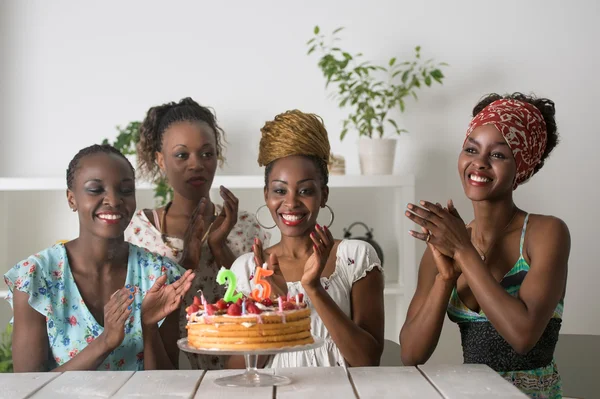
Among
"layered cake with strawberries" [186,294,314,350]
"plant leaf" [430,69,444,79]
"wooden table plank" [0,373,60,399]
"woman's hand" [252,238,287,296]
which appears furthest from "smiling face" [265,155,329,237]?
"plant leaf" [430,69,444,79]

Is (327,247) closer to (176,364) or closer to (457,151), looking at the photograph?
(176,364)

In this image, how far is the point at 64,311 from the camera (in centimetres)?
253

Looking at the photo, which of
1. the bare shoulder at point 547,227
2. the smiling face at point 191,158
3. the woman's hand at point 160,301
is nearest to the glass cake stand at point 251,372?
the woman's hand at point 160,301

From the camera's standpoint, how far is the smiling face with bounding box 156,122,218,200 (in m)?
3.06

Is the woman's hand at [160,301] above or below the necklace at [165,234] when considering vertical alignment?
below

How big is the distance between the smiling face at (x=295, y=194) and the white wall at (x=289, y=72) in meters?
2.14

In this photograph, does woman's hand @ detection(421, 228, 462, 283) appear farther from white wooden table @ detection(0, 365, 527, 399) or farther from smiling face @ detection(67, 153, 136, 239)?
smiling face @ detection(67, 153, 136, 239)

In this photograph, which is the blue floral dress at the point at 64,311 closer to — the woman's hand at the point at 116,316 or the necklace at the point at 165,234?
the woman's hand at the point at 116,316

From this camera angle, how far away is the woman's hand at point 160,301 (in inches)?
92.2

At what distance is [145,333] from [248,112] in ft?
8.06

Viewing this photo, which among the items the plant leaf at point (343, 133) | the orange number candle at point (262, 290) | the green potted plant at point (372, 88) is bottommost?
the orange number candle at point (262, 290)

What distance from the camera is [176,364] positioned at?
8.63 feet

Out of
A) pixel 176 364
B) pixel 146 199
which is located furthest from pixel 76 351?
pixel 146 199

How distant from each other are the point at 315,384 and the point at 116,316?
A: 2.12ft
